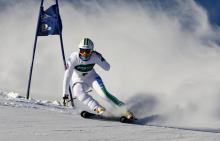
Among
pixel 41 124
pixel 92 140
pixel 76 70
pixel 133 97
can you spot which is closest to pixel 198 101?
pixel 133 97

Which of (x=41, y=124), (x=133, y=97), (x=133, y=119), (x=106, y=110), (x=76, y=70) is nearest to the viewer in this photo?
(x=41, y=124)

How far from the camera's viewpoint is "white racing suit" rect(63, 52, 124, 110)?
9.73 m

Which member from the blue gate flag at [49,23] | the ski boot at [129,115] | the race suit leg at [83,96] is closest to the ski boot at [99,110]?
the race suit leg at [83,96]

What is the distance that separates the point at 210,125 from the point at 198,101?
2327mm

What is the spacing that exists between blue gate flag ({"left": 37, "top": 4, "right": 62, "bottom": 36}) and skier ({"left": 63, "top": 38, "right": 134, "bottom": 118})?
5.31 m

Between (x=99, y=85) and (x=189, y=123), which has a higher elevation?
(x=99, y=85)

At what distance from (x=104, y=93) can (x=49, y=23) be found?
243 inches

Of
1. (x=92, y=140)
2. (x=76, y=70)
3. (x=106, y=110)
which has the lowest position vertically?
(x=92, y=140)

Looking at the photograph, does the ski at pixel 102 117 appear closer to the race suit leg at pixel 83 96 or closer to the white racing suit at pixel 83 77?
the race suit leg at pixel 83 96

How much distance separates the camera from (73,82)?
1003 centimetres

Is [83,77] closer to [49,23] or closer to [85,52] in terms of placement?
[85,52]

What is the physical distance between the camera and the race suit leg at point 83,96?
31.1ft

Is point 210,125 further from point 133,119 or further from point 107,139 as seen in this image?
point 107,139

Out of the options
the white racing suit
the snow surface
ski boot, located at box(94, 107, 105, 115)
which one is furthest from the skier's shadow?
the snow surface
